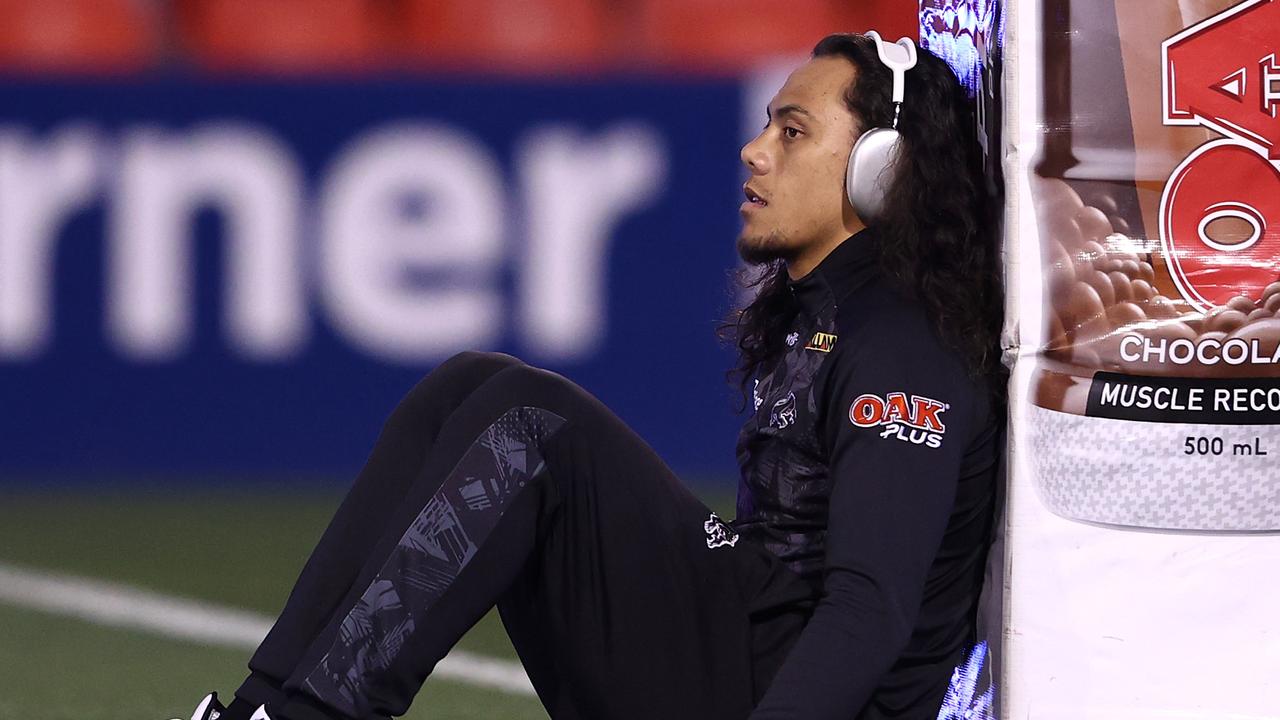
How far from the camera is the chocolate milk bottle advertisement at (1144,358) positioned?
5.18 ft

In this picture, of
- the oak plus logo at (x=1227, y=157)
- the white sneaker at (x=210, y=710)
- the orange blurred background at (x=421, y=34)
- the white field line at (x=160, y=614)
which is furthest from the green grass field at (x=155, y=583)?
the oak plus logo at (x=1227, y=157)

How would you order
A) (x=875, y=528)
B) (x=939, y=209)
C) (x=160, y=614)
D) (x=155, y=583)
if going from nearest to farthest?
(x=875, y=528) < (x=939, y=209) < (x=160, y=614) < (x=155, y=583)

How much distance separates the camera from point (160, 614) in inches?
131

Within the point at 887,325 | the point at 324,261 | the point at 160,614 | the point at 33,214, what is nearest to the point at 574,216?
the point at 324,261

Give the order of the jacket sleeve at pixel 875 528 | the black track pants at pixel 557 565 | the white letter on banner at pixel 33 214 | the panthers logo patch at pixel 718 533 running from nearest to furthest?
the jacket sleeve at pixel 875 528
the black track pants at pixel 557 565
the panthers logo patch at pixel 718 533
the white letter on banner at pixel 33 214

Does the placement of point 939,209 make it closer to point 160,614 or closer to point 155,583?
point 160,614

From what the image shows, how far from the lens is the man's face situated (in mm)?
1832

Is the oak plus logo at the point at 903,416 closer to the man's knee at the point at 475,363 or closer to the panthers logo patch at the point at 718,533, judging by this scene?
the panthers logo patch at the point at 718,533

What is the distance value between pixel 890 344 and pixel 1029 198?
0.19 meters

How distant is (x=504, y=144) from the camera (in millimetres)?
4297

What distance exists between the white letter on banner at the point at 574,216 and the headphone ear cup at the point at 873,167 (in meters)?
2.51

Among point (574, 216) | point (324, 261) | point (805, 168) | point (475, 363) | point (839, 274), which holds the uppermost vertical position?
point (805, 168)

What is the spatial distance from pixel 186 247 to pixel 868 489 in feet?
9.87

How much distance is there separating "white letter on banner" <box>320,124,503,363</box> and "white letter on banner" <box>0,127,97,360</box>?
0.63 m
